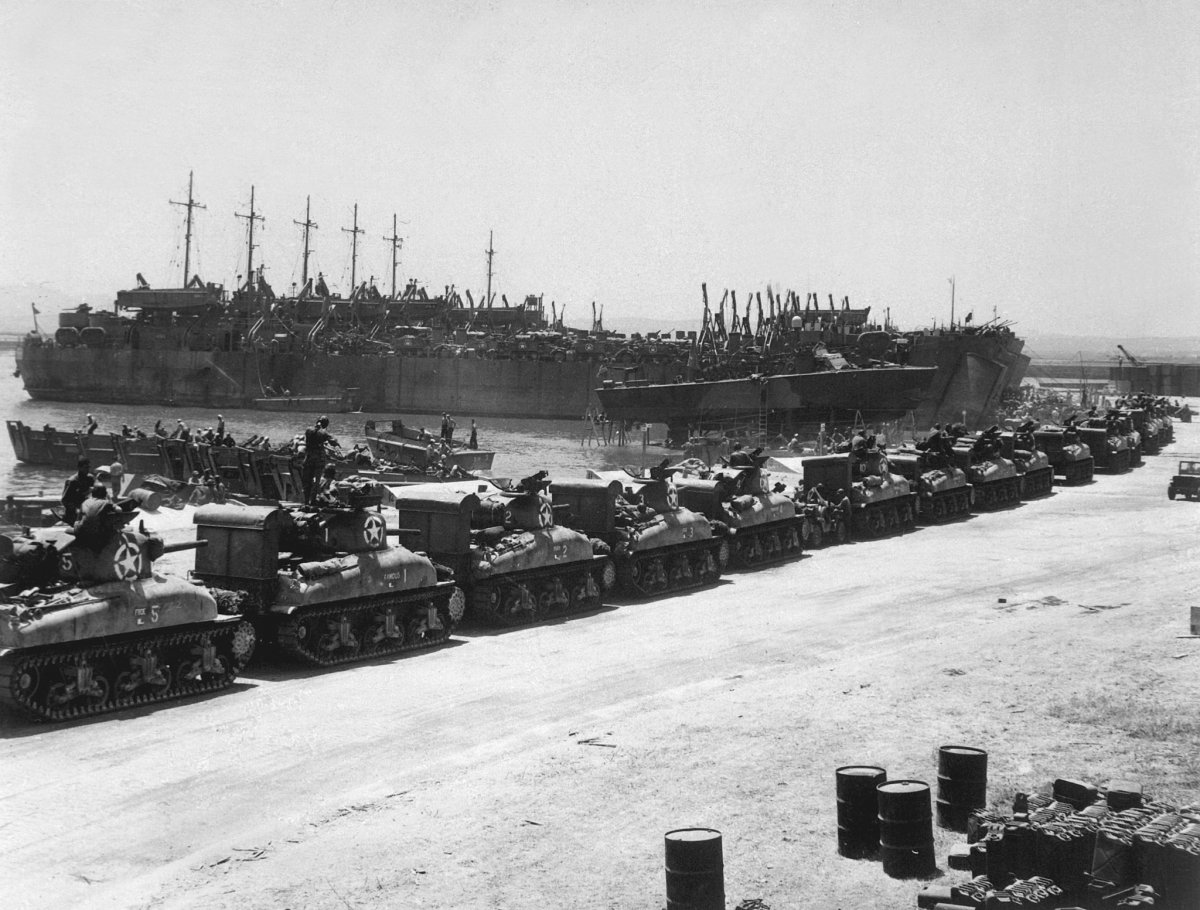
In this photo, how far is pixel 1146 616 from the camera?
61.4ft

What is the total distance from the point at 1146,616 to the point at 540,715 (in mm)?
9875

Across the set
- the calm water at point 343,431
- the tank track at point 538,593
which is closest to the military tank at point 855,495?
the tank track at point 538,593

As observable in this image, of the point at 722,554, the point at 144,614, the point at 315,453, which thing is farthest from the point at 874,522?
the point at 144,614

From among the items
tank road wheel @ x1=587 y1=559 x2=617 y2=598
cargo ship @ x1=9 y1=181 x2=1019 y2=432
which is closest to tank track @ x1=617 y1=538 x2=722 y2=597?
tank road wheel @ x1=587 y1=559 x2=617 y2=598

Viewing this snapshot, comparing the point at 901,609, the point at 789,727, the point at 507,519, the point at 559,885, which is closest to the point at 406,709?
the point at 789,727

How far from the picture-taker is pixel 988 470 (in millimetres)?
34625

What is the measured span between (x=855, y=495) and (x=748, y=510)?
193 inches

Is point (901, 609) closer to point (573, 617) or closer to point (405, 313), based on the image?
point (573, 617)

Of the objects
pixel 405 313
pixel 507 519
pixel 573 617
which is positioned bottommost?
pixel 573 617

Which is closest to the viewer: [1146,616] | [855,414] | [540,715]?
[540,715]

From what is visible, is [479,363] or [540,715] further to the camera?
[479,363]

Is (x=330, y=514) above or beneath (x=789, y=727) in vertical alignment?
above

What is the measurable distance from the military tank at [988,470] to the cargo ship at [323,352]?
44088 mm

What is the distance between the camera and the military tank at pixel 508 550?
18062 mm
